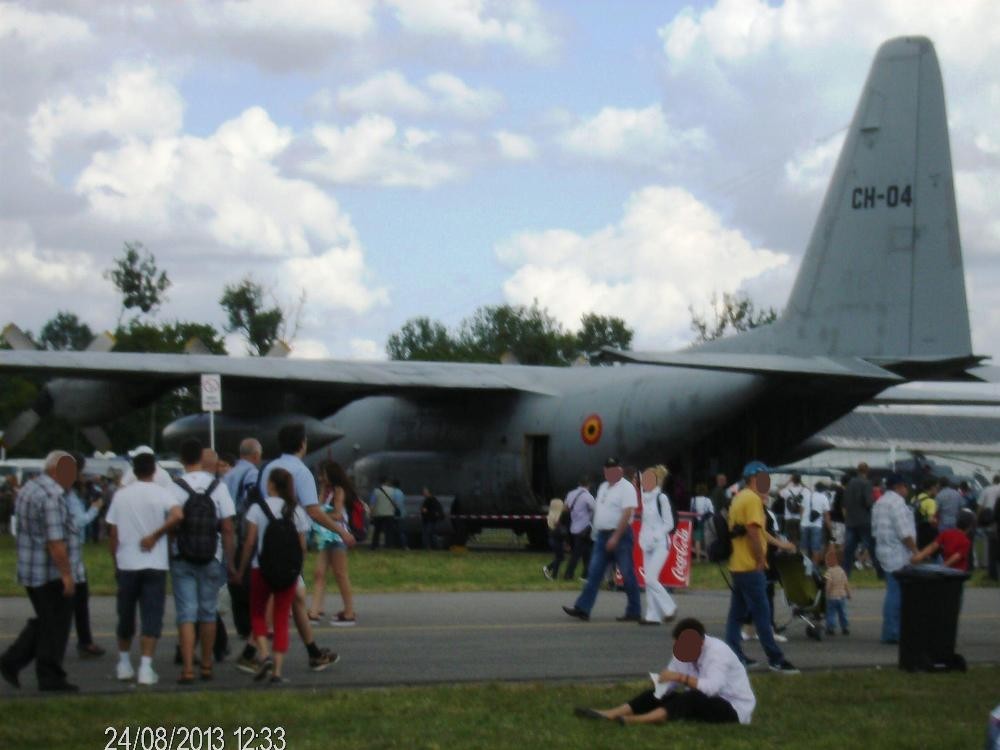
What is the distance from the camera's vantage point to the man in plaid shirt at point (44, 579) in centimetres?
1177

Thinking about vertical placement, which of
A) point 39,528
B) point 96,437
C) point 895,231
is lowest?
point 39,528

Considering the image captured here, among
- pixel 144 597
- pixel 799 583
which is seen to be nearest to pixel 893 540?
pixel 799 583

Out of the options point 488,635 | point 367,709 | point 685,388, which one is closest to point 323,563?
point 488,635

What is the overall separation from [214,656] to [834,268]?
16297 mm

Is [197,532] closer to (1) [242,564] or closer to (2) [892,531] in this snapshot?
(1) [242,564]

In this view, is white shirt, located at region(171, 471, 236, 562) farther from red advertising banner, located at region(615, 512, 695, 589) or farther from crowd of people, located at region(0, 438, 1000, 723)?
red advertising banner, located at region(615, 512, 695, 589)

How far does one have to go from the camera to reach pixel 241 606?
14.2m

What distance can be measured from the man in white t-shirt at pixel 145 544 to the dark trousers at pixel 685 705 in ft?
12.4

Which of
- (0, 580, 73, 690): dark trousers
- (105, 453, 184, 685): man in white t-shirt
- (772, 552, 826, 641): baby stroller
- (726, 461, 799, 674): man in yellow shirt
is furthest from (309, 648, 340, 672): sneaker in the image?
(772, 552, 826, 641): baby stroller

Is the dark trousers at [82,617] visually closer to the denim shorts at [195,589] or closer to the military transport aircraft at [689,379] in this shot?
the denim shorts at [195,589]

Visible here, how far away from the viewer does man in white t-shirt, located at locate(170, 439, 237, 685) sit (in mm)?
12234

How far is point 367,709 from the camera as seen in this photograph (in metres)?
11.0

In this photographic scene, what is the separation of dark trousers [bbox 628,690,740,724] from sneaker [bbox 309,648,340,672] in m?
3.46

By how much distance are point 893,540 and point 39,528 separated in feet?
27.9
